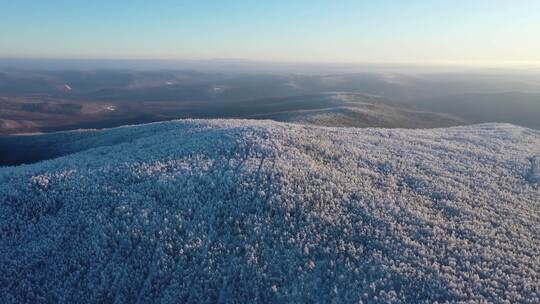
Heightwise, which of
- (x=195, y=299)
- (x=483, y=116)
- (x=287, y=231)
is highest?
(x=287, y=231)

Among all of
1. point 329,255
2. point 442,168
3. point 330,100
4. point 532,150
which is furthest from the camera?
point 330,100

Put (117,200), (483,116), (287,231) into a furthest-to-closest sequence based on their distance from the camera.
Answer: (483,116) < (117,200) < (287,231)

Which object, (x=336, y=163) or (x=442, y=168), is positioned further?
(x=442, y=168)

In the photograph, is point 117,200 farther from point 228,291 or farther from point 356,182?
point 356,182

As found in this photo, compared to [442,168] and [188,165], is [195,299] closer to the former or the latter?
[188,165]

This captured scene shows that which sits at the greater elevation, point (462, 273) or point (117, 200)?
point (117, 200)

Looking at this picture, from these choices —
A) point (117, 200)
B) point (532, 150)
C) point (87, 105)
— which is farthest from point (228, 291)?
point (87, 105)
